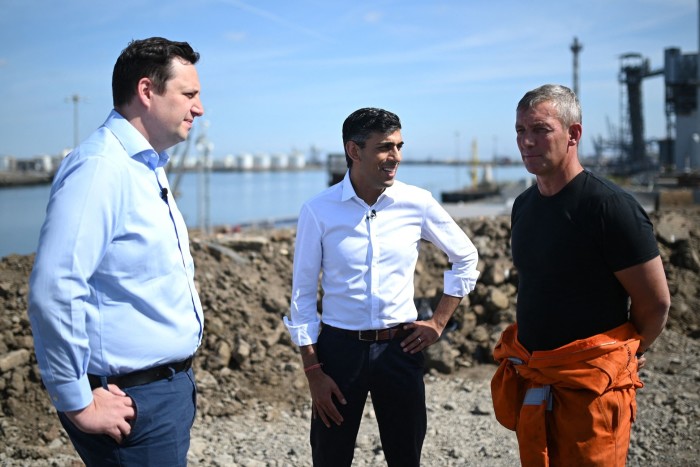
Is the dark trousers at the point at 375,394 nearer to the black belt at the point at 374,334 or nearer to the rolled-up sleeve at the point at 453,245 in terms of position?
the black belt at the point at 374,334

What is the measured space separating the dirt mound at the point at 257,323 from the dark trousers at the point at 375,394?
1460 millimetres

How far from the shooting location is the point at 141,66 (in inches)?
89.3

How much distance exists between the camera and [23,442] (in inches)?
205

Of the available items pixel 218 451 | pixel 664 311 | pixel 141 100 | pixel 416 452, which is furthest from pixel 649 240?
pixel 218 451

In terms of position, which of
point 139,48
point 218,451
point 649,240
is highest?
point 139,48

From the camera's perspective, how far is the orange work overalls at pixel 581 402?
2.55 meters

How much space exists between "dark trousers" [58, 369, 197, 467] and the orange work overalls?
1.36m

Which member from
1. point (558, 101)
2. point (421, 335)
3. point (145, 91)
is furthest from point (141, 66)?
point (421, 335)

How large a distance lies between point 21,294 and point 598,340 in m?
6.11

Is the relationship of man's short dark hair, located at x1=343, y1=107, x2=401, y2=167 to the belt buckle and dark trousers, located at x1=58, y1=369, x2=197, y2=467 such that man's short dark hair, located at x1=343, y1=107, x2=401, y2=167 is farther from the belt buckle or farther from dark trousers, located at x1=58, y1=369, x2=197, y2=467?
dark trousers, located at x1=58, y1=369, x2=197, y2=467

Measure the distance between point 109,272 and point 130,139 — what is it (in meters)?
0.47

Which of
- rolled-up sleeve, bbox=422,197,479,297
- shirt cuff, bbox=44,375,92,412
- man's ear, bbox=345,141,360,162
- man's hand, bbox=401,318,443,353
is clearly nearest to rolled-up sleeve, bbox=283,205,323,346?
man's ear, bbox=345,141,360,162

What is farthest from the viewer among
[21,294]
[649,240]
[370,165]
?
[21,294]

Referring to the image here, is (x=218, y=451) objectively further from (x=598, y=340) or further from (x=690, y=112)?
(x=690, y=112)
